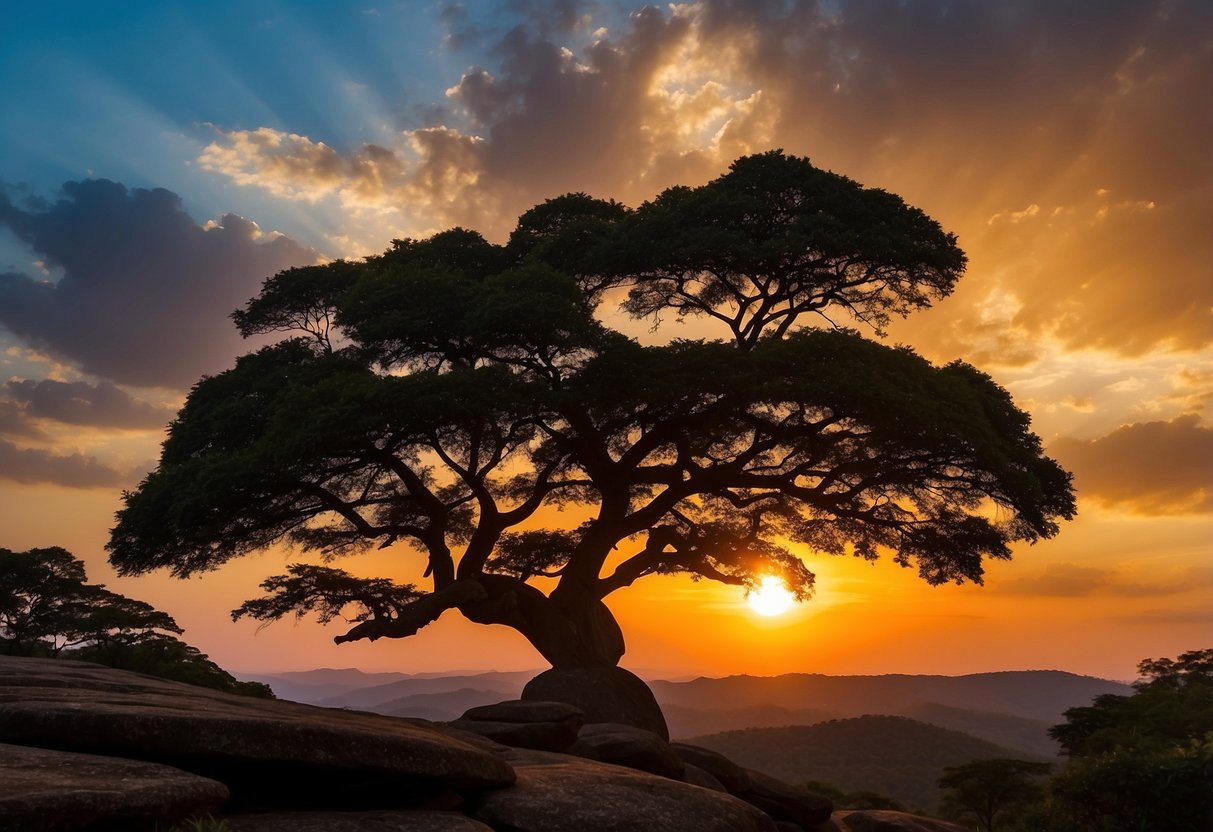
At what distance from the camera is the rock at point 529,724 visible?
1883 centimetres

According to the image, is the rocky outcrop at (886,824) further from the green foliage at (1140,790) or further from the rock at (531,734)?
the rock at (531,734)

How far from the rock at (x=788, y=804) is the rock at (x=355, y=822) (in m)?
12.2

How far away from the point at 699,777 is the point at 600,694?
5943mm

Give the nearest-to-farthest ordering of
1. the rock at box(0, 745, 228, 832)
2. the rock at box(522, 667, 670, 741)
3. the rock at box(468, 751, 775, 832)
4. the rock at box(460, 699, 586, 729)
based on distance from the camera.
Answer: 1. the rock at box(0, 745, 228, 832)
2. the rock at box(468, 751, 775, 832)
3. the rock at box(460, 699, 586, 729)
4. the rock at box(522, 667, 670, 741)

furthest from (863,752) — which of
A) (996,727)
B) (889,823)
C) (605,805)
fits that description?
(605,805)

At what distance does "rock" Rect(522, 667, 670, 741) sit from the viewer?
2570cm

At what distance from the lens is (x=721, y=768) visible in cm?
2198

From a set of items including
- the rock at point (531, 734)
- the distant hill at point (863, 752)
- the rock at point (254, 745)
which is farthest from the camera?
the distant hill at point (863, 752)

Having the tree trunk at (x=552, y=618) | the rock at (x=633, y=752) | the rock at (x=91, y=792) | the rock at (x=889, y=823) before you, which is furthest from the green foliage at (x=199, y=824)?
the tree trunk at (x=552, y=618)

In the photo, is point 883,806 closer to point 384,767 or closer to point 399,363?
point 399,363

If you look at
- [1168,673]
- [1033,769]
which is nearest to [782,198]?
[1033,769]

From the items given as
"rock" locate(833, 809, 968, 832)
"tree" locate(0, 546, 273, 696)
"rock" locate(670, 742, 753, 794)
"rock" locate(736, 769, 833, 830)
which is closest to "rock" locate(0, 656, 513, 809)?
"rock" locate(670, 742, 753, 794)

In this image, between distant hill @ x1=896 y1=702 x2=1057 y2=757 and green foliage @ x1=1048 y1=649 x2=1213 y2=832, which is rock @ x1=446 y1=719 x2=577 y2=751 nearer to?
green foliage @ x1=1048 y1=649 x2=1213 y2=832

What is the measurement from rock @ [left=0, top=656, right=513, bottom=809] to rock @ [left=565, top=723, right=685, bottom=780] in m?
6.46
